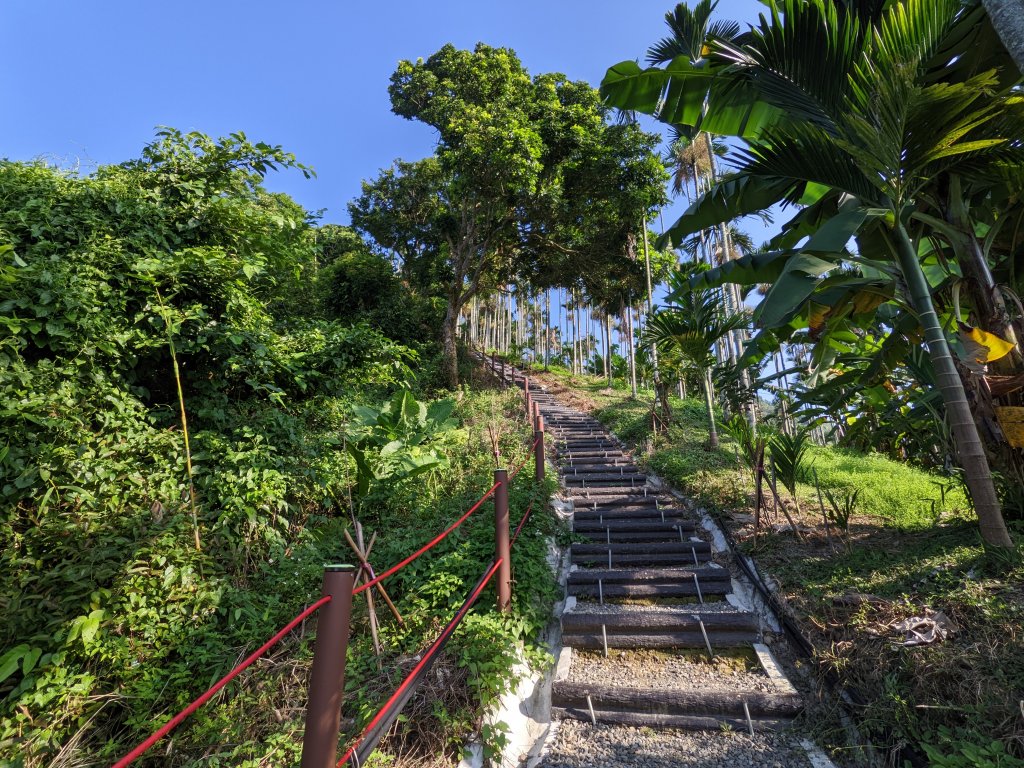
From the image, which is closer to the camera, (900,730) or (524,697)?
(900,730)

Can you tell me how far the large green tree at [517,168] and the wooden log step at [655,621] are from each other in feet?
30.8

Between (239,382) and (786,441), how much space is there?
18.1ft

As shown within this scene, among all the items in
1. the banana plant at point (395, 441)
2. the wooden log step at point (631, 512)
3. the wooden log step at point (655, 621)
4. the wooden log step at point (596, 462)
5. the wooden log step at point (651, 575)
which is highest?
the banana plant at point (395, 441)

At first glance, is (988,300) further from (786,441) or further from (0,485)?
(0,485)

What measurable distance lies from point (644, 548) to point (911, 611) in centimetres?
228

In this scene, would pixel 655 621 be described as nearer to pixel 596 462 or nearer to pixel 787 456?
pixel 787 456

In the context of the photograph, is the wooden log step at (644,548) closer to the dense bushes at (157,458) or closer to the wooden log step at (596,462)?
the dense bushes at (157,458)

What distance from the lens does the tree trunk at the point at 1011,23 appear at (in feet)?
8.21

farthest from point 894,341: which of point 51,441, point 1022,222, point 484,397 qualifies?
point 484,397

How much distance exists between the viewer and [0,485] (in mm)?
2844

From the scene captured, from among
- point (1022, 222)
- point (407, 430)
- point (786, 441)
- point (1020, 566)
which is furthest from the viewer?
point (407, 430)

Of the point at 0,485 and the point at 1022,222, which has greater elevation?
the point at 1022,222

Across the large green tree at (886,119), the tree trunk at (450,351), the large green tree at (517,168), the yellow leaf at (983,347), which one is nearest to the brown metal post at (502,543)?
the large green tree at (886,119)

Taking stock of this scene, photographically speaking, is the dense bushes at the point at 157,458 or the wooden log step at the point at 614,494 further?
the wooden log step at the point at 614,494
